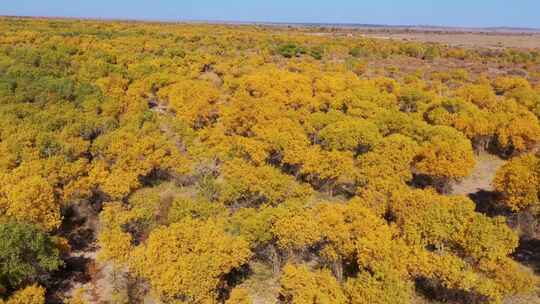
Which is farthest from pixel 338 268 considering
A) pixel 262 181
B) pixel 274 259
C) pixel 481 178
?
pixel 481 178

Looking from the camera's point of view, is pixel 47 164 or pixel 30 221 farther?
pixel 47 164

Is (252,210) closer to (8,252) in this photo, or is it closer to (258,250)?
(258,250)

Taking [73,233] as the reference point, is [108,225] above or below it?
above

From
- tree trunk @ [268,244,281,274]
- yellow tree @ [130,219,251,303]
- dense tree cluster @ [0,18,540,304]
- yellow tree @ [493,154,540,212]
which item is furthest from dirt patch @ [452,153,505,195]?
yellow tree @ [130,219,251,303]

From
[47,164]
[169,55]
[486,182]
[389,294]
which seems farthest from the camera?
[169,55]

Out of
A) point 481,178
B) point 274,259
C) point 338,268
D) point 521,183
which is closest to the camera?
point 338,268

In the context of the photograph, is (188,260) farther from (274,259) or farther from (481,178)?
(481,178)

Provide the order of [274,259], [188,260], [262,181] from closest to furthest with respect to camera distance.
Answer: [188,260] < [274,259] < [262,181]

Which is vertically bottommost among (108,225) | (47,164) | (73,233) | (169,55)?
(73,233)

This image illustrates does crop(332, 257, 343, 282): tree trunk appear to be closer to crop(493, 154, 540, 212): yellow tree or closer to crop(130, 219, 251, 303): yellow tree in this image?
crop(130, 219, 251, 303): yellow tree

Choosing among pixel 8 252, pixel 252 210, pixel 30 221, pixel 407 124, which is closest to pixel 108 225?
pixel 30 221
